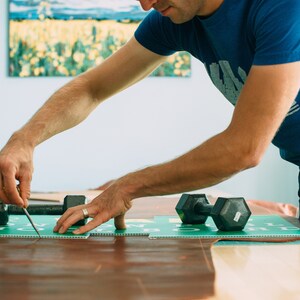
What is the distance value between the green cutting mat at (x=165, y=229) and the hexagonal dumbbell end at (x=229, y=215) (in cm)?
2

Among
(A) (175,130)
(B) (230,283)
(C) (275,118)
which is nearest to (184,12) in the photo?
(C) (275,118)

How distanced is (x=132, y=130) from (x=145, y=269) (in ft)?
11.0

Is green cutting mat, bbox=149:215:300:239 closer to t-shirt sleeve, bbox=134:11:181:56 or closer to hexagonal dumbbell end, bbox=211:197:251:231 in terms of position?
hexagonal dumbbell end, bbox=211:197:251:231

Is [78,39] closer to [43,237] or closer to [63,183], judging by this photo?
[63,183]

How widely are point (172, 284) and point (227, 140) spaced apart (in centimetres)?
51

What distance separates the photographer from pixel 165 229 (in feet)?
4.85

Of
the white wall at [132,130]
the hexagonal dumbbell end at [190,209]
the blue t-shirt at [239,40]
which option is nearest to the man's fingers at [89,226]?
the hexagonal dumbbell end at [190,209]

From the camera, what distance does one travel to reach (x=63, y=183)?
4309 mm

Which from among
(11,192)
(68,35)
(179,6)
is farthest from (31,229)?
(68,35)

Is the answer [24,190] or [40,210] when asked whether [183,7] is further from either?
[40,210]

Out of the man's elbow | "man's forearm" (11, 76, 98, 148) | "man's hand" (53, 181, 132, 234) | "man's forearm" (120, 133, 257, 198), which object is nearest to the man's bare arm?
"man's forearm" (11, 76, 98, 148)

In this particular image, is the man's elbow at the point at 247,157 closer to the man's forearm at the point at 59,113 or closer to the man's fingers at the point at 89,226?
the man's fingers at the point at 89,226

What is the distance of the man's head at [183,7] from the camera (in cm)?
153

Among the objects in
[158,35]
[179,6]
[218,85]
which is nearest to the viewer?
[179,6]
